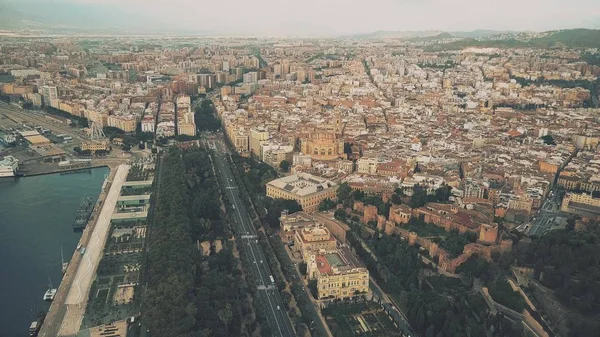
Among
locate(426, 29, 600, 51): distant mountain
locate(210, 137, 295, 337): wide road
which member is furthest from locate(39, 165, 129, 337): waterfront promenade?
locate(426, 29, 600, 51): distant mountain

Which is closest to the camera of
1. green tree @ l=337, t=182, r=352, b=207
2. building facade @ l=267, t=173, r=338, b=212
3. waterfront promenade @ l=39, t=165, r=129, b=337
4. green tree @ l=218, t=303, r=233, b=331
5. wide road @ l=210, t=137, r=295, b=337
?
green tree @ l=218, t=303, r=233, b=331

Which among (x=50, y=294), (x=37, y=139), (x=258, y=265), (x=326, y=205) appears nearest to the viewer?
(x=50, y=294)

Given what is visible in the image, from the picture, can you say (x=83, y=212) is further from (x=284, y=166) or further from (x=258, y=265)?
(x=284, y=166)

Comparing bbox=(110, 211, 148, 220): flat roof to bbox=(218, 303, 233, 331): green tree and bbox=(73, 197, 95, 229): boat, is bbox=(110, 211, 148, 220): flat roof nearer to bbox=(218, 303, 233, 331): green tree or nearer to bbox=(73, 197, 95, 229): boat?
bbox=(73, 197, 95, 229): boat

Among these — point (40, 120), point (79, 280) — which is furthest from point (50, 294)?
point (40, 120)

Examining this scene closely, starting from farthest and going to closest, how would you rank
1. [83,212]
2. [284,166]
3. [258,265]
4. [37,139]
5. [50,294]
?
[37,139]
[284,166]
[83,212]
[258,265]
[50,294]

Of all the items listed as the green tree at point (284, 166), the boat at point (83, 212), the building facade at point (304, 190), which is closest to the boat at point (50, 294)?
the boat at point (83, 212)

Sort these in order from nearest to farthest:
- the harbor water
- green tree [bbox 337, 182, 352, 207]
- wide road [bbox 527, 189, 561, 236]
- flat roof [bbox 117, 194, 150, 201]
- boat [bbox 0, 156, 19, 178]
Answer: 1. the harbor water
2. wide road [bbox 527, 189, 561, 236]
3. green tree [bbox 337, 182, 352, 207]
4. flat roof [bbox 117, 194, 150, 201]
5. boat [bbox 0, 156, 19, 178]
